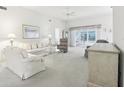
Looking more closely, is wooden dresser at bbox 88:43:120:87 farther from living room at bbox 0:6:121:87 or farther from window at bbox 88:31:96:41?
window at bbox 88:31:96:41

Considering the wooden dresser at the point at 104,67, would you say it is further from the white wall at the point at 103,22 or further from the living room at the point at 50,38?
the white wall at the point at 103,22

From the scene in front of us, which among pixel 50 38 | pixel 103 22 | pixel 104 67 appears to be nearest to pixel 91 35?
pixel 103 22

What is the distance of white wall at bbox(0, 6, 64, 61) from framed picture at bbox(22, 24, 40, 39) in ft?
0.65

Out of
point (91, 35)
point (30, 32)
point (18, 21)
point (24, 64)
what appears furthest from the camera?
point (91, 35)

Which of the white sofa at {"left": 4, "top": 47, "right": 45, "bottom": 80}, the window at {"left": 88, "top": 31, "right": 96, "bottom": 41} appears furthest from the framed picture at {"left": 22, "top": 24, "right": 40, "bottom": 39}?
the window at {"left": 88, "top": 31, "right": 96, "bottom": 41}

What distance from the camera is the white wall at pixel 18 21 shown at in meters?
4.99

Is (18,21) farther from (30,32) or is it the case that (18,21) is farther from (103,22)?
(103,22)

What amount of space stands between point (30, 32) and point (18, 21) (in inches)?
39.5

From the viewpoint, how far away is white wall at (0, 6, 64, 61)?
16.4 ft

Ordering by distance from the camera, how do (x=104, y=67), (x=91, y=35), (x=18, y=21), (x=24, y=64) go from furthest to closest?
(x=91, y=35), (x=18, y=21), (x=24, y=64), (x=104, y=67)

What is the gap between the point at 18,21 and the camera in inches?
226

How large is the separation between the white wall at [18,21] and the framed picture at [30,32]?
0.20m

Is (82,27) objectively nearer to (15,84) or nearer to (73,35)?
(73,35)

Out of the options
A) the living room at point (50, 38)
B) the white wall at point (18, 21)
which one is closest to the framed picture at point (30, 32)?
the living room at point (50, 38)
